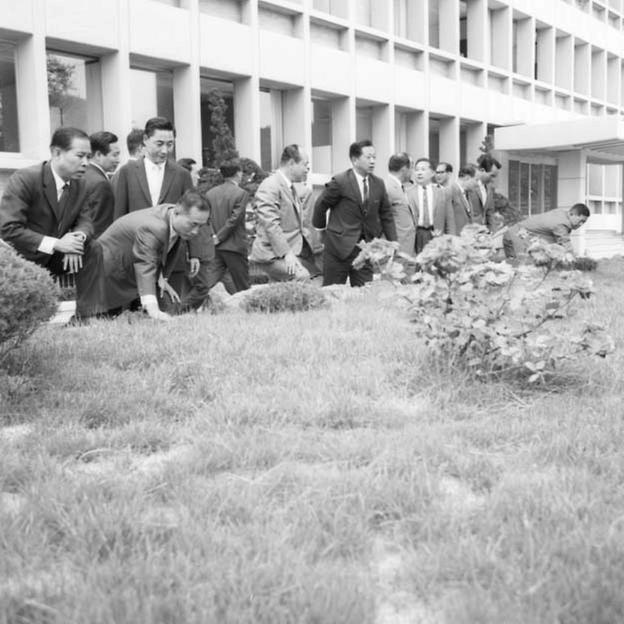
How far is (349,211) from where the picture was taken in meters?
10.5

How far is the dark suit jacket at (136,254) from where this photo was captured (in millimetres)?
7840

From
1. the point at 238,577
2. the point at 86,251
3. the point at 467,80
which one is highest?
the point at 467,80

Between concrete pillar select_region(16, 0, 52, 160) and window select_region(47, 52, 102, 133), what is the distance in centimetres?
82

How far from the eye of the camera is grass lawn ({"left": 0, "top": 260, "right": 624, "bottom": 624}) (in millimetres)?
2625

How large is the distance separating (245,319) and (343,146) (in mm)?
13498

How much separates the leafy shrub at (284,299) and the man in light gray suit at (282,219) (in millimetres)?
1338

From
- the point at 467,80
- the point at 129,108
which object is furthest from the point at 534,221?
the point at 467,80

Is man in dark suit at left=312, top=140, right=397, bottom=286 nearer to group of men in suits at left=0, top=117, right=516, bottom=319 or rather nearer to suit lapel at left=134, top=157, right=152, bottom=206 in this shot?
group of men in suits at left=0, top=117, right=516, bottom=319

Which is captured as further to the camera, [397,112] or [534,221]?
[397,112]

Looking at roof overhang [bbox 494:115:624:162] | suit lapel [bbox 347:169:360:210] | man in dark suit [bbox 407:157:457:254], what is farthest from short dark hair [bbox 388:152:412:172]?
roof overhang [bbox 494:115:624:162]

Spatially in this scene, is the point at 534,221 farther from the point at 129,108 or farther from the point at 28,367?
the point at 28,367

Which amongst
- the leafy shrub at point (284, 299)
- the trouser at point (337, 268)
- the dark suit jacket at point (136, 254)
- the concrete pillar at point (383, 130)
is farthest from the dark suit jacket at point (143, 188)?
the concrete pillar at point (383, 130)

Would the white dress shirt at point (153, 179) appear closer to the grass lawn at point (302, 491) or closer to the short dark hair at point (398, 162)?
the grass lawn at point (302, 491)

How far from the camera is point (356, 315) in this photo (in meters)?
8.03
